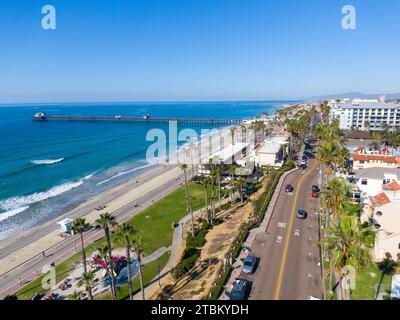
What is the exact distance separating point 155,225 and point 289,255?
77.5ft

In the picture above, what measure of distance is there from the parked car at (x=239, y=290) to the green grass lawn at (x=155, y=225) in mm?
16689

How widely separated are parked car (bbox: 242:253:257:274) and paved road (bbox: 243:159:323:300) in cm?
64

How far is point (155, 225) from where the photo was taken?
48094mm

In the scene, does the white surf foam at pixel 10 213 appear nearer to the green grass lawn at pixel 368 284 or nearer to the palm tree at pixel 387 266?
the green grass lawn at pixel 368 284

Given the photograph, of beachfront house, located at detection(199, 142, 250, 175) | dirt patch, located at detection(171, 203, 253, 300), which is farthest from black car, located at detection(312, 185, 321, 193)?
beachfront house, located at detection(199, 142, 250, 175)

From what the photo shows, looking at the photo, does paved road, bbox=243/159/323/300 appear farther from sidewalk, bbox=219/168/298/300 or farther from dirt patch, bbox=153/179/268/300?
dirt patch, bbox=153/179/268/300

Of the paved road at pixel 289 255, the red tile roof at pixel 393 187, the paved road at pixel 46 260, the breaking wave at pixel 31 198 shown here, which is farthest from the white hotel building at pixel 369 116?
the breaking wave at pixel 31 198

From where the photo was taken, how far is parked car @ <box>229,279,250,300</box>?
85.7ft

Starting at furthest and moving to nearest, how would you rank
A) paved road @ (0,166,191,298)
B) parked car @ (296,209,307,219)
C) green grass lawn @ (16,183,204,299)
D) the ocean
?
the ocean
parked car @ (296,209,307,219)
green grass lawn @ (16,183,204,299)
paved road @ (0,166,191,298)

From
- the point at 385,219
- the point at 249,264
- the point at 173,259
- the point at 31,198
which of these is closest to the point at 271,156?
the point at 385,219

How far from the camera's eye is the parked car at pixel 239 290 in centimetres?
2611

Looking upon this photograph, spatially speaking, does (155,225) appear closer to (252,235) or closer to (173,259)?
(173,259)
